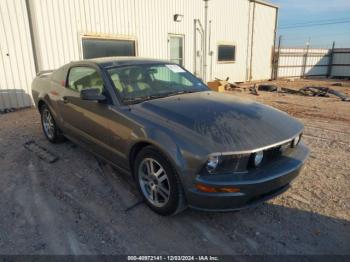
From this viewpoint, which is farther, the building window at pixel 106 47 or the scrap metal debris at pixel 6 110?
the building window at pixel 106 47

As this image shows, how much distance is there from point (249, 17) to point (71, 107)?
13491 mm

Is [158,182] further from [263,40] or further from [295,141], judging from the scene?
[263,40]

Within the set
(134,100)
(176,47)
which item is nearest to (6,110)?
(134,100)

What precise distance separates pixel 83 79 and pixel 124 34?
19.2 ft

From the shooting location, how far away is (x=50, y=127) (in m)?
4.98

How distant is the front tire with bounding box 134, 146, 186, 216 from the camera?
8.68ft

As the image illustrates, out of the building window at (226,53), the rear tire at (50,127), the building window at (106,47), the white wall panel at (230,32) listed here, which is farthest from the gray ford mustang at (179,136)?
the building window at (226,53)

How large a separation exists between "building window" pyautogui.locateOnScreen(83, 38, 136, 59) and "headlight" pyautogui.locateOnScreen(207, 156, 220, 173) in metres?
7.22

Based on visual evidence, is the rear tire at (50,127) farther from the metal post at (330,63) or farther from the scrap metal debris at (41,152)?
the metal post at (330,63)

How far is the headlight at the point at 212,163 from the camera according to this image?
2.40 m

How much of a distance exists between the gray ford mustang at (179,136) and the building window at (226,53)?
1016cm

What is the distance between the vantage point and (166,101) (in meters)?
3.24

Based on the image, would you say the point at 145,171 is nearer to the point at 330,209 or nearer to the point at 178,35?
the point at 330,209

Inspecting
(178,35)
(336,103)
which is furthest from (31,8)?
(336,103)
